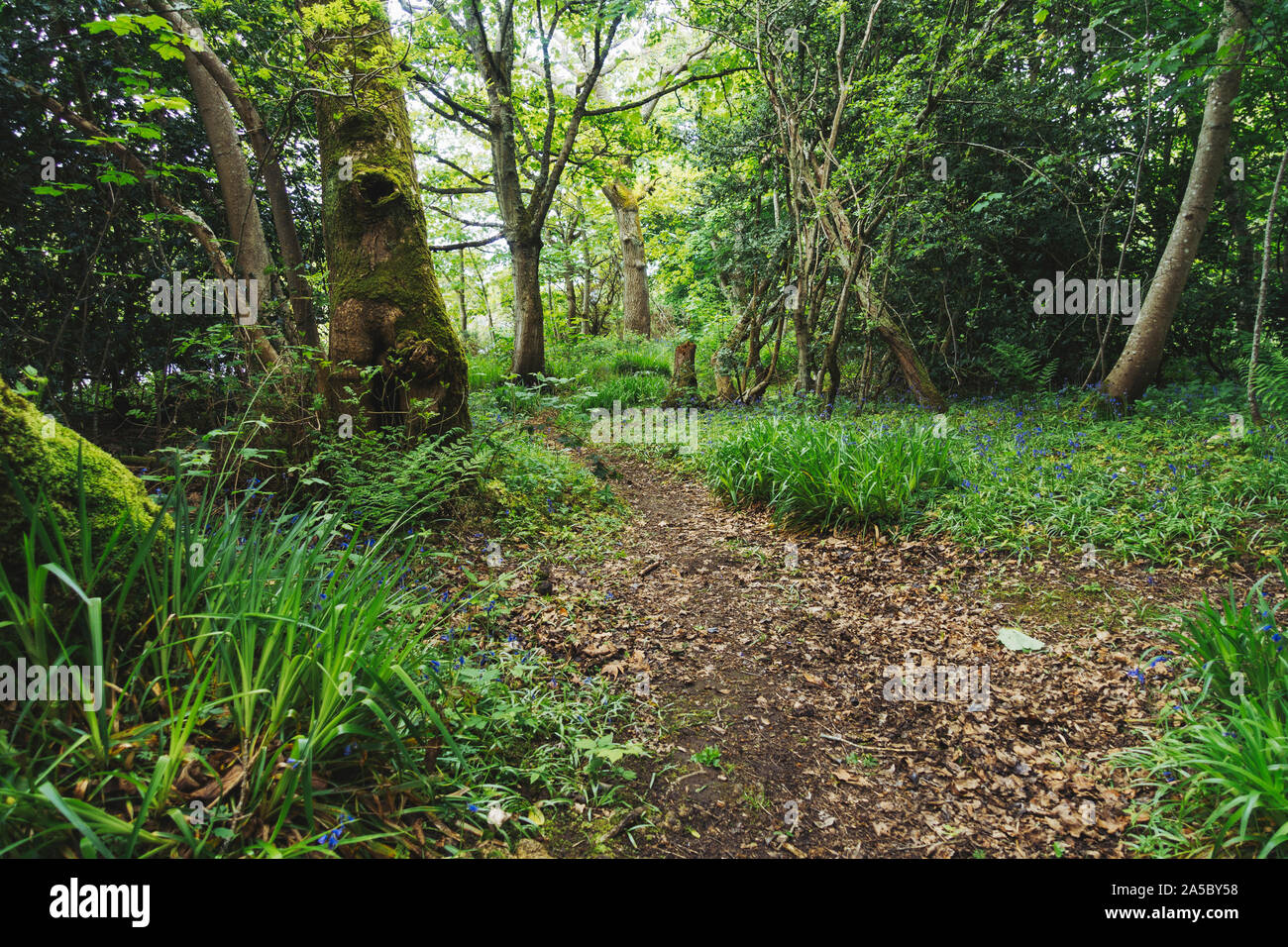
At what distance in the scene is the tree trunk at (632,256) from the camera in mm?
15859

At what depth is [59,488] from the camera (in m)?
1.73

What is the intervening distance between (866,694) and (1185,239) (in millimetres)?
6748

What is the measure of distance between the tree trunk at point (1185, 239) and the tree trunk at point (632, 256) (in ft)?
39.8

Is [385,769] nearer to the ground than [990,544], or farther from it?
nearer to the ground

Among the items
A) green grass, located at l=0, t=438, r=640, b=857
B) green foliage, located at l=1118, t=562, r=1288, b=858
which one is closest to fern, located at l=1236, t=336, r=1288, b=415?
green foliage, located at l=1118, t=562, r=1288, b=858

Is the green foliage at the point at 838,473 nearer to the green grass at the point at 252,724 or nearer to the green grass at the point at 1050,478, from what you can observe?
the green grass at the point at 1050,478

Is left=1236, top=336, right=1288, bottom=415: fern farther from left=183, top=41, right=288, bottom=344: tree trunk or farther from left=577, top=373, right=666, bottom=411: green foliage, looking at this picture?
left=183, top=41, right=288, bottom=344: tree trunk

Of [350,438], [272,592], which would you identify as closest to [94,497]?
[272,592]

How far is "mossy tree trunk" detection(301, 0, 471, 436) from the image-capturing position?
417 cm

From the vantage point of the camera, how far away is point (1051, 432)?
18.8 ft

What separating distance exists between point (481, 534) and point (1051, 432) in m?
5.91

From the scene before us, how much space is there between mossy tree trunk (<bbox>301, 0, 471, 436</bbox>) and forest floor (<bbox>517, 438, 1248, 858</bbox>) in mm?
1936

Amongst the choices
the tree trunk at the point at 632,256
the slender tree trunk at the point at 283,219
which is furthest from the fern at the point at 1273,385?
the tree trunk at the point at 632,256
